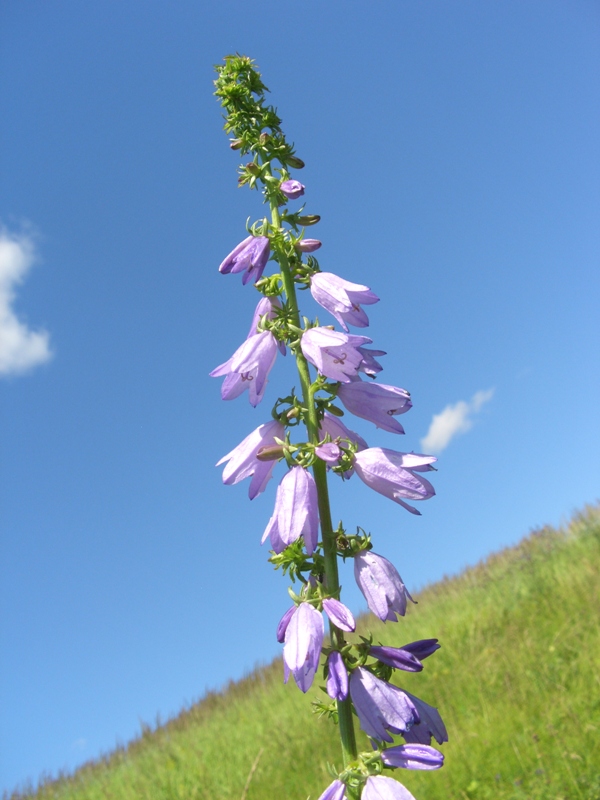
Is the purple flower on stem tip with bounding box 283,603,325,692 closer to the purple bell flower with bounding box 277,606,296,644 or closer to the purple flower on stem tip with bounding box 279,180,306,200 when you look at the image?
the purple bell flower with bounding box 277,606,296,644

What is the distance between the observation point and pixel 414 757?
61.2 inches

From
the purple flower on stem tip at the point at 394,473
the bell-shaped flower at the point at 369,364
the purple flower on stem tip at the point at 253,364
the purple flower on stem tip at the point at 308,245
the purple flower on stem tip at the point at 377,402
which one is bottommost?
the purple flower on stem tip at the point at 394,473

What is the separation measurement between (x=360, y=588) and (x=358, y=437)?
0.45 m

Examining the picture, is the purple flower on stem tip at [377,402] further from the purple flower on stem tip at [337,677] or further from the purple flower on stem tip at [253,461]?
the purple flower on stem tip at [337,677]

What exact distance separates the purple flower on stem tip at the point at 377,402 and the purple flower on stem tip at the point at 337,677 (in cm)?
66

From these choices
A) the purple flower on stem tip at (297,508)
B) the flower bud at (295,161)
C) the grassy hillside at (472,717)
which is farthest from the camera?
the grassy hillside at (472,717)

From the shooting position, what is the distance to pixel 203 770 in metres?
7.29

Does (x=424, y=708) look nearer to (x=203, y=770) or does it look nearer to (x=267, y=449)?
(x=267, y=449)

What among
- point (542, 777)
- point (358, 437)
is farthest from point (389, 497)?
point (542, 777)

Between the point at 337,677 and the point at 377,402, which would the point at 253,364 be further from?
the point at 337,677

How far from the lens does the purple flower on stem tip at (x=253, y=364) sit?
6.01 ft

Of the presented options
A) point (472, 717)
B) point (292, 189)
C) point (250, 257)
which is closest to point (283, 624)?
point (250, 257)

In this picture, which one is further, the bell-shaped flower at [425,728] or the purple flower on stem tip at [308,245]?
the purple flower on stem tip at [308,245]

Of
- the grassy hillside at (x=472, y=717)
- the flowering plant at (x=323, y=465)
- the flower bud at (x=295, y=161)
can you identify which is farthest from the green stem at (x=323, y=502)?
the grassy hillside at (x=472, y=717)
